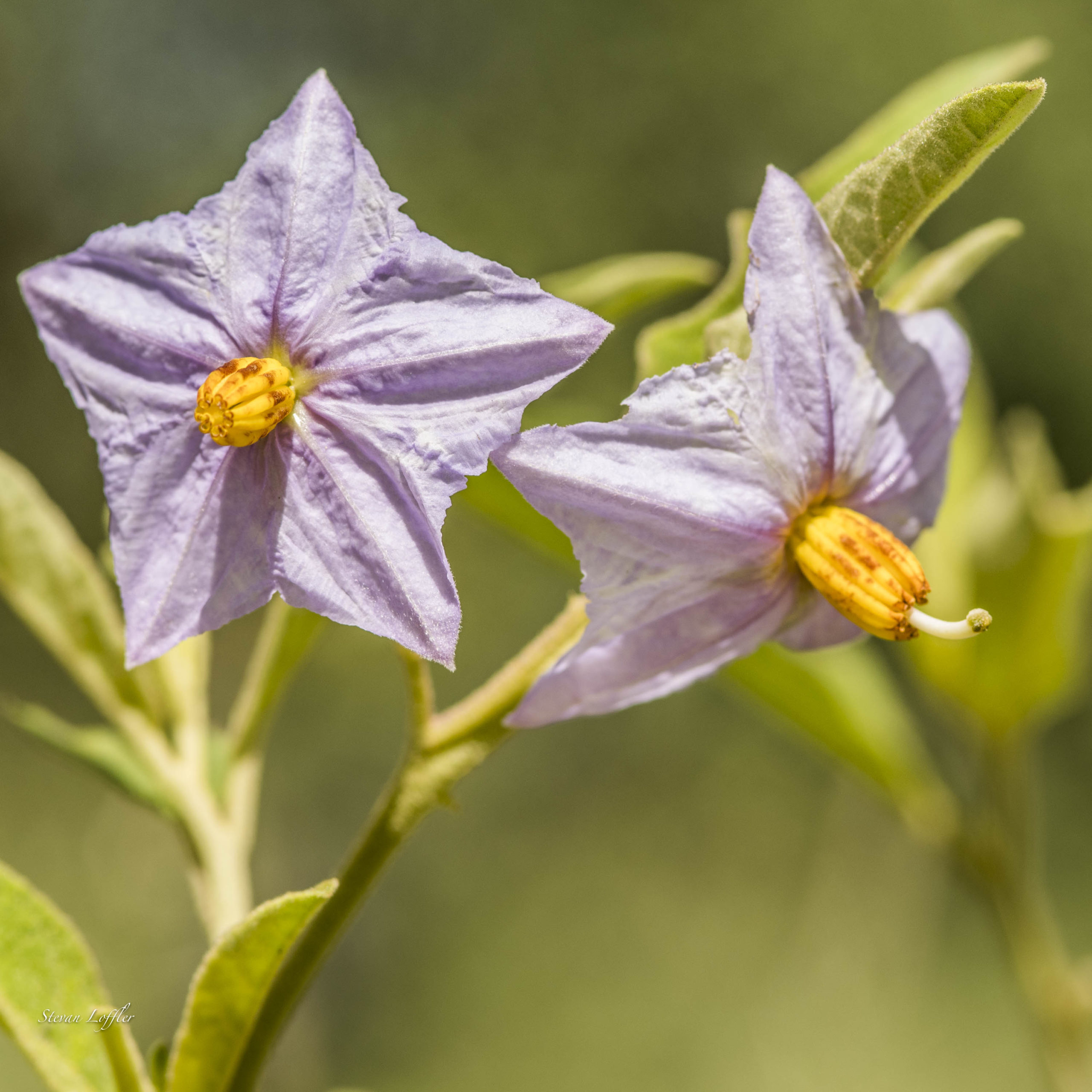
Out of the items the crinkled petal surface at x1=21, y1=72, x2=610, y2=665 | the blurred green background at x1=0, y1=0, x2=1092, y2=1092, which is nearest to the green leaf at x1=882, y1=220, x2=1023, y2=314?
the crinkled petal surface at x1=21, y1=72, x2=610, y2=665

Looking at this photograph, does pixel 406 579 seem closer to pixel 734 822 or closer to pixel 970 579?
pixel 970 579

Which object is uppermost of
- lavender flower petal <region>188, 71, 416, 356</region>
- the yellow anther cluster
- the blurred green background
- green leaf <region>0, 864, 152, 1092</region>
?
lavender flower petal <region>188, 71, 416, 356</region>

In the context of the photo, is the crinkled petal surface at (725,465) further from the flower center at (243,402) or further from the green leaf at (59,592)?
the green leaf at (59,592)

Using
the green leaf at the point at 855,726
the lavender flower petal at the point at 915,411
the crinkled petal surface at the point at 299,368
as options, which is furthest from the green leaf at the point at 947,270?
the green leaf at the point at 855,726

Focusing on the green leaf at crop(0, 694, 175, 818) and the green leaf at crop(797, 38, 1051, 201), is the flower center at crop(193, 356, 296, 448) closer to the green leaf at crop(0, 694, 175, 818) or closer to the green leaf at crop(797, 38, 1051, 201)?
the green leaf at crop(0, 694, 175, 818)

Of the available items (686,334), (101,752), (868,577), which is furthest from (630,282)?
(101,752)

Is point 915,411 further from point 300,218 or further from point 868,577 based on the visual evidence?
point 300,218

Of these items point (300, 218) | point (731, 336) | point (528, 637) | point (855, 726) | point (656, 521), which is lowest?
point (528, 637)
